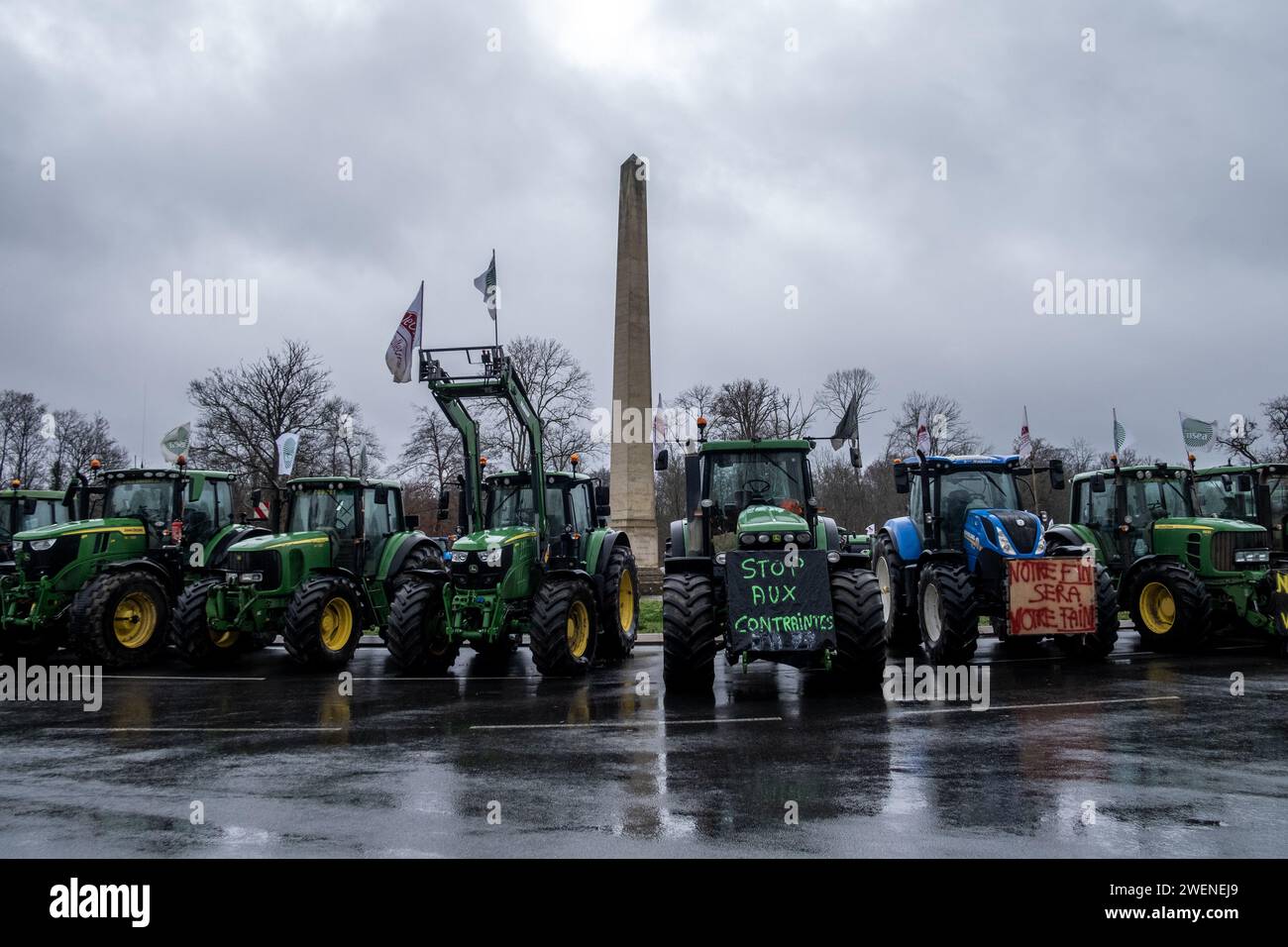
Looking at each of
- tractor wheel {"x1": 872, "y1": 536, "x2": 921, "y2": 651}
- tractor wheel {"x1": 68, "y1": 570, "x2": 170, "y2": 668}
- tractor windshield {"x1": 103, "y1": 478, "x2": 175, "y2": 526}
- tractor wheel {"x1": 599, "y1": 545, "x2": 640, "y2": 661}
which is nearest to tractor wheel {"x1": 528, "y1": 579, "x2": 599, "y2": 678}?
tractor wheel {"x1": 599, "y1": 545, "x2": 640, "y2": 661}

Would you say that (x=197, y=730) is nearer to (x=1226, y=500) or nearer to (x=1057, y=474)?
Result: (x=1057, y=474)

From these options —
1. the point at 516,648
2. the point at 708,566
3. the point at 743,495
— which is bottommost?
the point at 516,648

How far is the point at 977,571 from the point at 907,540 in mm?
1294

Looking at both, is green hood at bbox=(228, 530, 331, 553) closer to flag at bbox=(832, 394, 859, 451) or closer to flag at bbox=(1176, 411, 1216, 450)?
→ flag at bbox=(832, 394, 859, 451)

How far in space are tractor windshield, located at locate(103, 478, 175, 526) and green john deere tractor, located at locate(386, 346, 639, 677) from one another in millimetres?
3890

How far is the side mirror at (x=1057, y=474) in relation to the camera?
39.1ft

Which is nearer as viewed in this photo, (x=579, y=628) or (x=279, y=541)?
(x=579, y=628)

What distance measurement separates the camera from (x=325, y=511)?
13047 mm

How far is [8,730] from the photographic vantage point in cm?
836

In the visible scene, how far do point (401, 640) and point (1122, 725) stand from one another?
712 centimetres

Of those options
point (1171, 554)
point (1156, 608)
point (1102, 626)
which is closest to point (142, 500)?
point (1102, 626)

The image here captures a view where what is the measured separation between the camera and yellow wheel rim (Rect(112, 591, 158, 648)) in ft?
40.2
